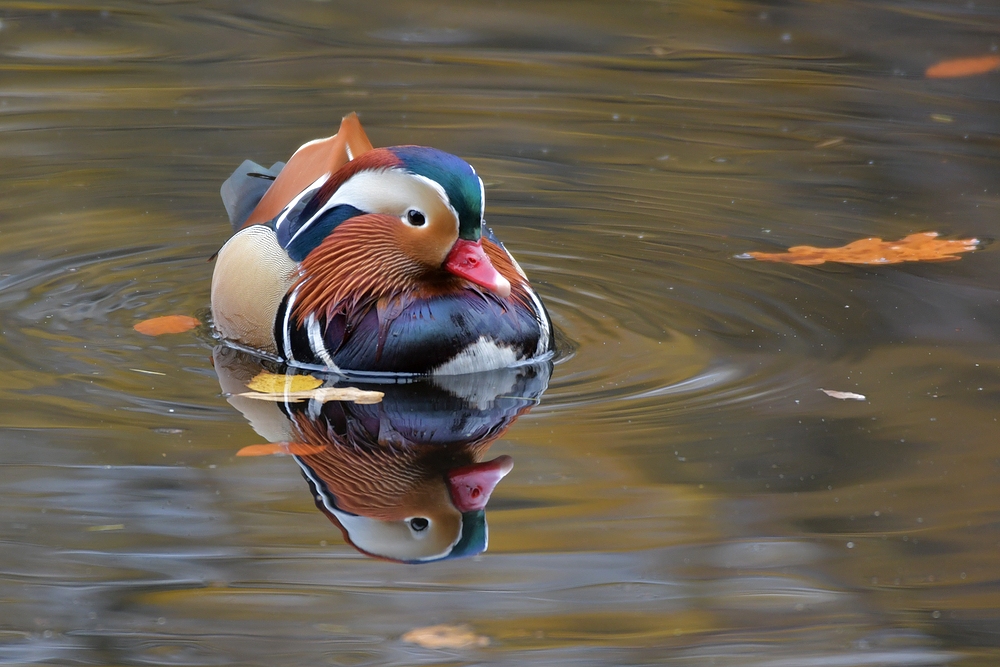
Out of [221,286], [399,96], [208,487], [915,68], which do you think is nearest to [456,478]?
[208,487]

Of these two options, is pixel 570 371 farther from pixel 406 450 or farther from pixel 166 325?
pixel 166 325

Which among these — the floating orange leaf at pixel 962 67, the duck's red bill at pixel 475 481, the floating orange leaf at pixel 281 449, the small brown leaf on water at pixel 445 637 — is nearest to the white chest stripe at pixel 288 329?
the floating orange leaf at pixel 281 449

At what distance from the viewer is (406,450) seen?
4.38 metres

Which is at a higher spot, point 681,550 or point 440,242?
point 440,242

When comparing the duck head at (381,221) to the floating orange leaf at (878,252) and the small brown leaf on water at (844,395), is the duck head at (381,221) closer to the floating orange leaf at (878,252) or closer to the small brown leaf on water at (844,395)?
the small brown leaf on water at (844,395)

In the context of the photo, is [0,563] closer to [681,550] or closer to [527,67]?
[681,550]

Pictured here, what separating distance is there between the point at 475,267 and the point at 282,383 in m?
0.79

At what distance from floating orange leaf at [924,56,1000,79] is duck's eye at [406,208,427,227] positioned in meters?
5.34

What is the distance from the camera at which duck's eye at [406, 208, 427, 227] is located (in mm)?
4957

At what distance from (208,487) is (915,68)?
21.9 feet

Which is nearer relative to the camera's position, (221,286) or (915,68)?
(221,286)

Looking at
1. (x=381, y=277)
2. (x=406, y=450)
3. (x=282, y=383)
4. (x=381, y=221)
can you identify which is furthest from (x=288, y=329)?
(x=406, y=450)

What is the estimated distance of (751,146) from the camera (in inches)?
→ 312

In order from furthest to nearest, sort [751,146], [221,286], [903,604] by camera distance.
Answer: [751,146] < [221,286] < [903,604]
